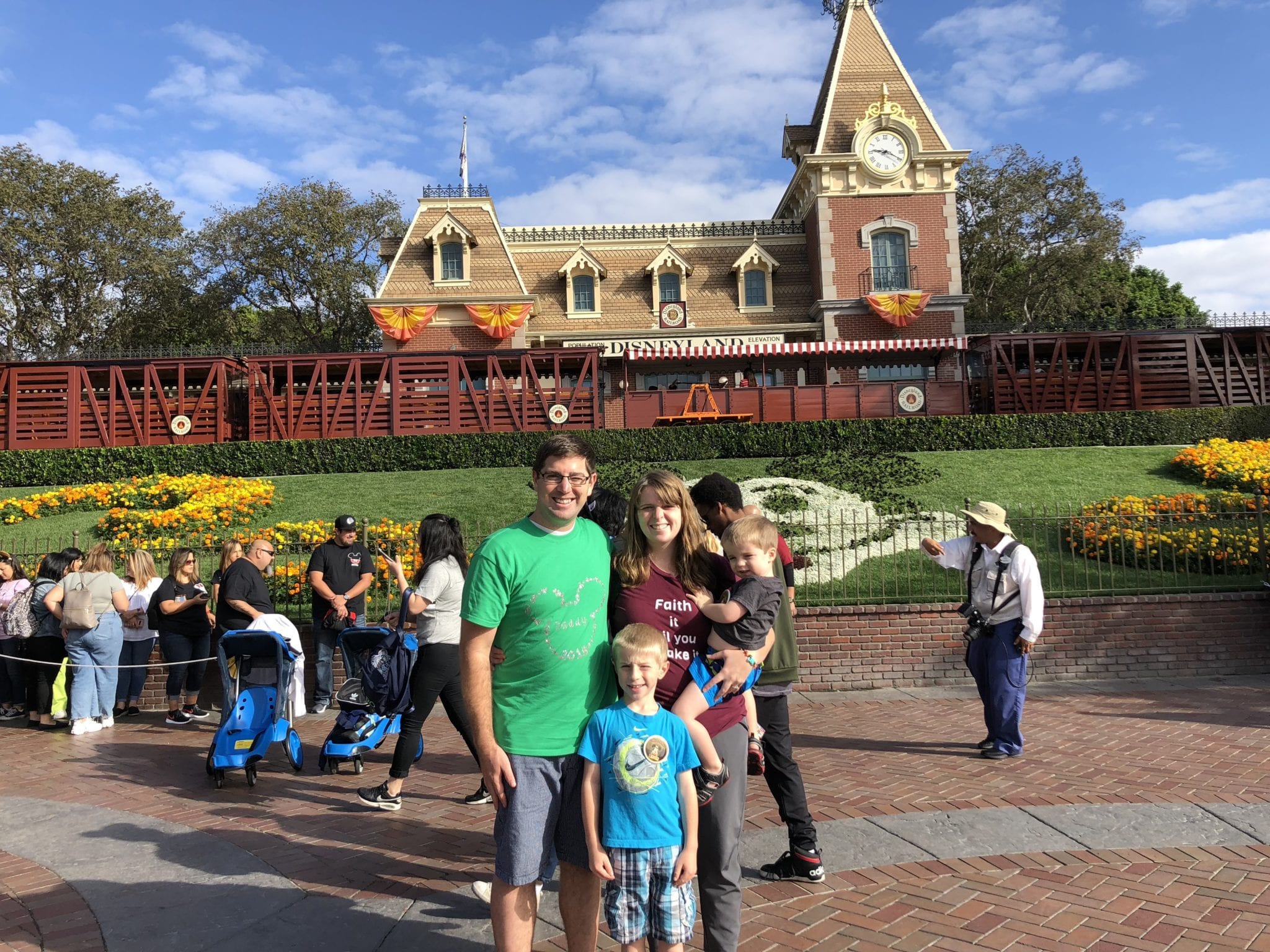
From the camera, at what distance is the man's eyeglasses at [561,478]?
3.04 m

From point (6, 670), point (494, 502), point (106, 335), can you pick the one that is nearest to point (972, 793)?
point (6, 670)

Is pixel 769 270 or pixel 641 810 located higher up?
pixel 769 270

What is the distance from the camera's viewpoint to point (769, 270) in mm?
35125

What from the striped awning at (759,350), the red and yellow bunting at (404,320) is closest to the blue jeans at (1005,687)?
the striped awning at (759,350)

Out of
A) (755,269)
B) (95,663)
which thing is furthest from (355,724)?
(755,269)

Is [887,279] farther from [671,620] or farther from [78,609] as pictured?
[671,620]

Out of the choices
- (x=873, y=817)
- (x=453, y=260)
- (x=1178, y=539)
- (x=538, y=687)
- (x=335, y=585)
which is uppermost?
(x=453, y=260)

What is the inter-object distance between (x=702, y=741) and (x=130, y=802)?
4614 millimetres

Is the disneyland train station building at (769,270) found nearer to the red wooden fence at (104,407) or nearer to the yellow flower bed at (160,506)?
the red wooden fence at (104,407)

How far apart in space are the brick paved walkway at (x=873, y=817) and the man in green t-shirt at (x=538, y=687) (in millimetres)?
969

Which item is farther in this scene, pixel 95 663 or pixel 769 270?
pixel 769 270

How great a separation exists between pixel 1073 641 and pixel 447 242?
94.9ft

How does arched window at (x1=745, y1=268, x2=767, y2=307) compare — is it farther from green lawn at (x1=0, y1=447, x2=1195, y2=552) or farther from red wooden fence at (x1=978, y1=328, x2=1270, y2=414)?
green lawn at (x1=0, y1=447, x2=1195, y2=552)

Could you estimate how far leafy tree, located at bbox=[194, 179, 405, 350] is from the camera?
138 ft
